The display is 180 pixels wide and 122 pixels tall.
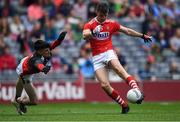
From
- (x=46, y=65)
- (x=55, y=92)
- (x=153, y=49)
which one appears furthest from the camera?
(x=153, y=49)

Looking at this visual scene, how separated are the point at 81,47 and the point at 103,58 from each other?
11.1m

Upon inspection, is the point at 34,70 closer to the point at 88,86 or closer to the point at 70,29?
the point at 88,86

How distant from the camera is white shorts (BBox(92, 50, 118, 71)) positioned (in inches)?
681

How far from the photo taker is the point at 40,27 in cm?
2920

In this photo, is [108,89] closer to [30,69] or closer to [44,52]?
[44,52]

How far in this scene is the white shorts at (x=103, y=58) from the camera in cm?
1730

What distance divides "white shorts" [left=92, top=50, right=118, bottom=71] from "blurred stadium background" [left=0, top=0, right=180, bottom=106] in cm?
904

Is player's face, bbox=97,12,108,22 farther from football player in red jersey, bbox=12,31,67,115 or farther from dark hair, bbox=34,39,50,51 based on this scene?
dark hair, bbox=34,39,50,51

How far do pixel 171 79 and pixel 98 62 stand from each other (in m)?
9.54

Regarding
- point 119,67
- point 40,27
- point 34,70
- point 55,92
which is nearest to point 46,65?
point 34,70

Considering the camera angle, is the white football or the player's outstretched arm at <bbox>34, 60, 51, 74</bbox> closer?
the player's outstretched arm at <bbox>34, 60, 51, 74</bbox>

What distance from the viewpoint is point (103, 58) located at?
17328 millimetres

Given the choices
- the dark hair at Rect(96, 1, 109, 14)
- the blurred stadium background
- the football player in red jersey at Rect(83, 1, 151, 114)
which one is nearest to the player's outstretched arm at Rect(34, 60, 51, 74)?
the football player in red jersey at Rect(83, 1, 151, 114)

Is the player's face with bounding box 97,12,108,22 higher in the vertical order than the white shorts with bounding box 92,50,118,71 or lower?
higher
